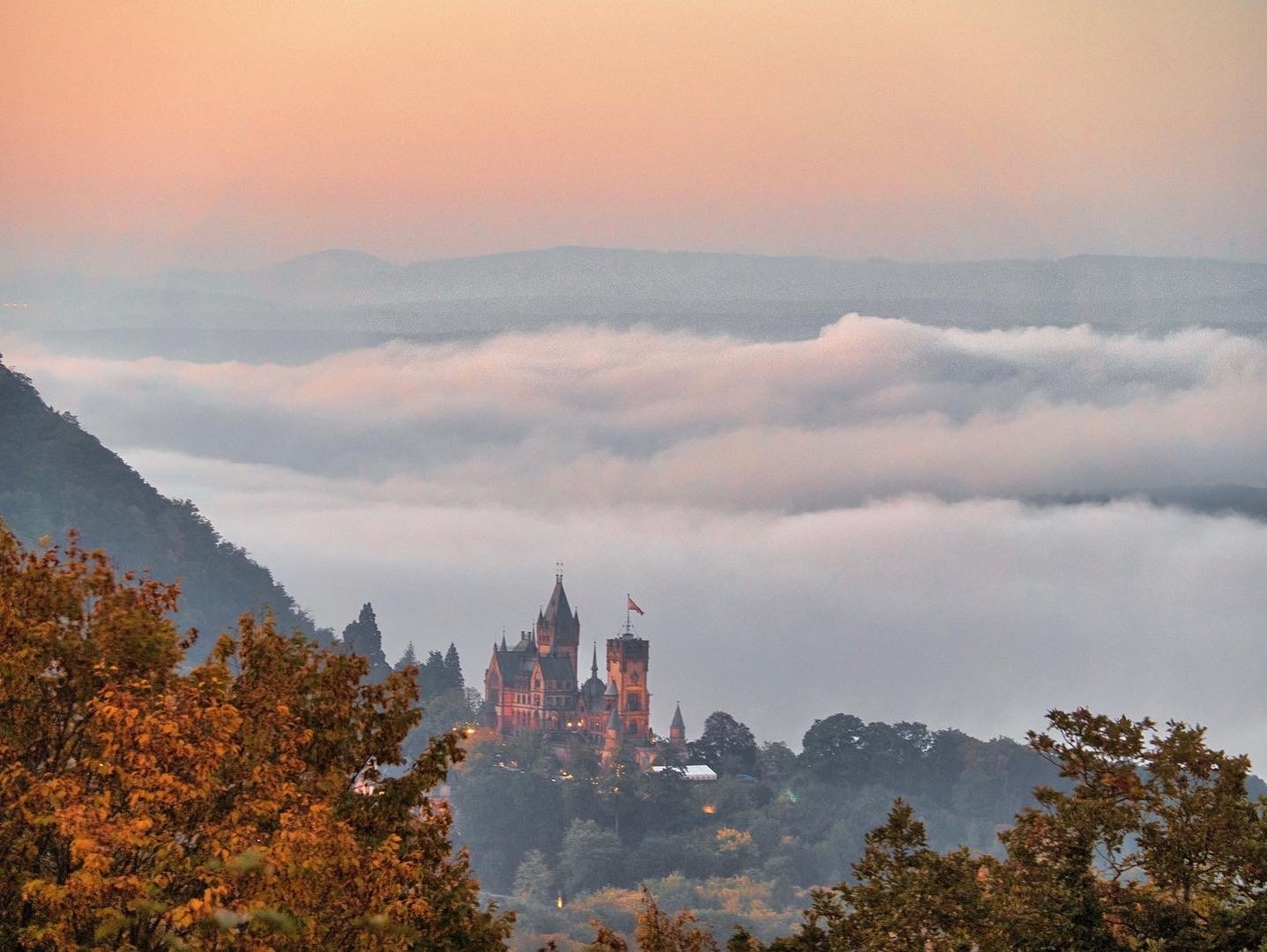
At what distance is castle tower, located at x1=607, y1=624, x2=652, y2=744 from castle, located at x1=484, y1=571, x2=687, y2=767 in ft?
0.35

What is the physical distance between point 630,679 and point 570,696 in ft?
25.6

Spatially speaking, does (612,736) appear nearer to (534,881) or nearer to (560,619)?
(560,619)

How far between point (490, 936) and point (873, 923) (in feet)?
16.4

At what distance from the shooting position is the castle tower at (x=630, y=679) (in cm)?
18700

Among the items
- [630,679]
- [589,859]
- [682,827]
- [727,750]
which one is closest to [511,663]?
[630,679]

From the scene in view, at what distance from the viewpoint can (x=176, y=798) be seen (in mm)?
14281

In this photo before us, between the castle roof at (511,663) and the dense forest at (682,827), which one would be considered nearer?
the dense forest at (682,827)

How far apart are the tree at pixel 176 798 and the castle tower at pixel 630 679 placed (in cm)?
17070

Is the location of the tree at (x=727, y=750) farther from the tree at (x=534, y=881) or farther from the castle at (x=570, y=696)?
the tree at (x=534, y=881)

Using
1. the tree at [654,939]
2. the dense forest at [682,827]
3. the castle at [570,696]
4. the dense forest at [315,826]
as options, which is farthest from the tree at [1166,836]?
the castle at [570,696]

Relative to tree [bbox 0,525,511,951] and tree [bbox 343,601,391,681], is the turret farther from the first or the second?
tree [bbox 0,525,511,951]

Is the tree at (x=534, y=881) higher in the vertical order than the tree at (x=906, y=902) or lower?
lower

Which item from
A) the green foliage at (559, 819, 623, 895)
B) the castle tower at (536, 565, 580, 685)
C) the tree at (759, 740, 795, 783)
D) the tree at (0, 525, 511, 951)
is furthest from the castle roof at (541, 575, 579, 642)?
the tree at (0, 525, 511, 951)

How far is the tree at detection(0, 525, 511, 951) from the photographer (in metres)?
13.9
